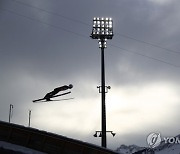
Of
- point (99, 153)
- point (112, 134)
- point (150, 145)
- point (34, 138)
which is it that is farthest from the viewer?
point (150, 145)

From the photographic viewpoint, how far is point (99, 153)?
38.4 meters

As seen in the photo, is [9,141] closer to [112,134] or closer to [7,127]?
[7,127]

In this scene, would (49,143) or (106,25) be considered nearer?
(49,143)

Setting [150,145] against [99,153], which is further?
[150,145]

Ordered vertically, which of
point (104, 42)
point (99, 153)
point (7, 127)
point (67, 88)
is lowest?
point (99, 153)

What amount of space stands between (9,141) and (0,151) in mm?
1759

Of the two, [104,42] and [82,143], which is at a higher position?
[104,42]

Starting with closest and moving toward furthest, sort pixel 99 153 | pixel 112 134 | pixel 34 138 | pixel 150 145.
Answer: pixel 99 153 < pixel 34 138 < pixel 112 134 < pixel 150 145

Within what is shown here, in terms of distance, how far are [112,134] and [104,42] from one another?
13301mm

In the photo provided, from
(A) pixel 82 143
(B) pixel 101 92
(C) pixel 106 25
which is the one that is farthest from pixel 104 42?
(A) pixel 82 143

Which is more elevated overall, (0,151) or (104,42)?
(104,42)

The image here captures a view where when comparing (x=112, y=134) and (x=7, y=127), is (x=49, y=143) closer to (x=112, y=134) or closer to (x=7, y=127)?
(x=7, y=127)

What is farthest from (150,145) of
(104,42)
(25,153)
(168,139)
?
(25,153)

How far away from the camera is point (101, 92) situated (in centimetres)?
4919
